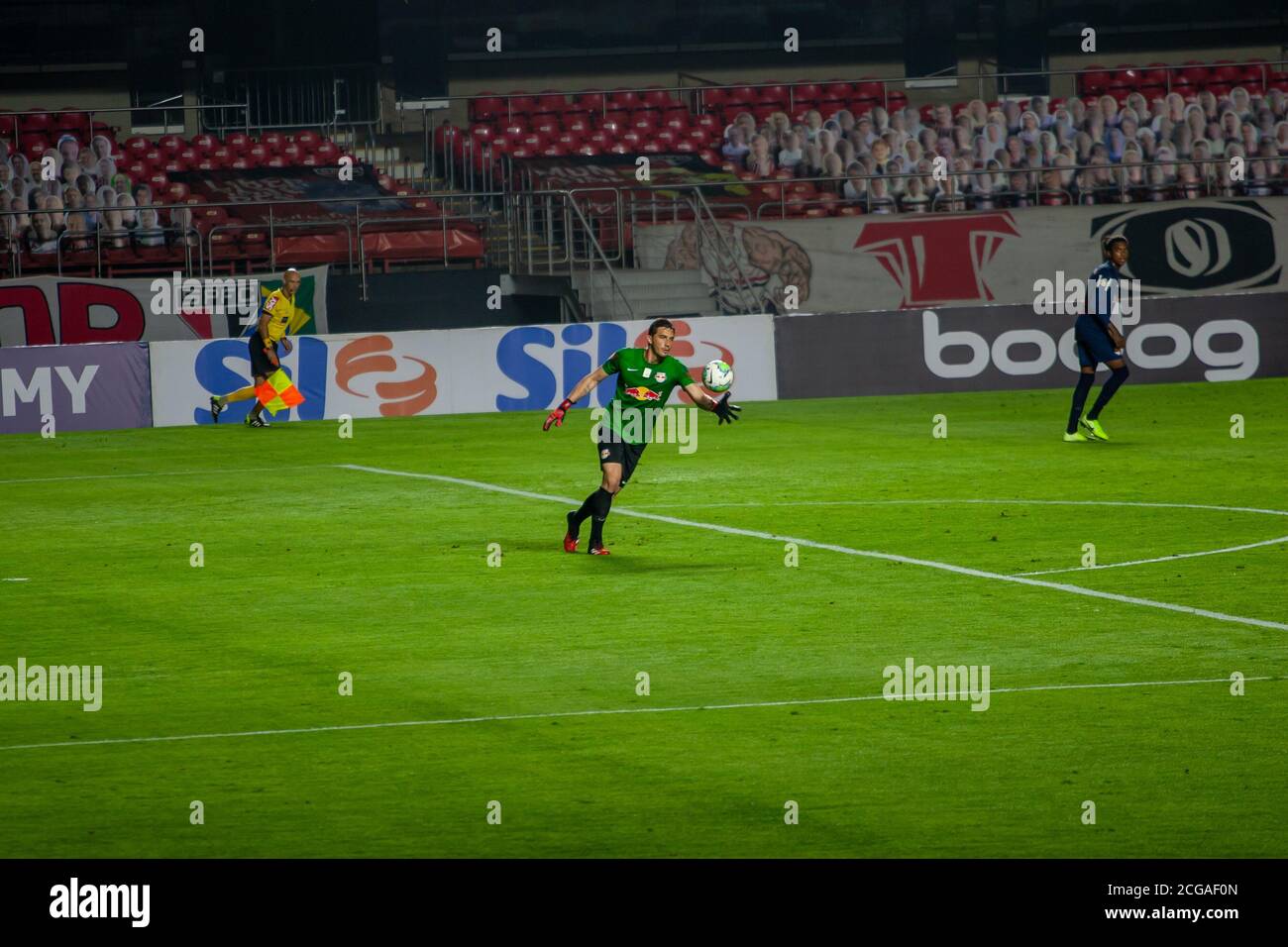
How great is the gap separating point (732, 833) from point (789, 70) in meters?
37.4

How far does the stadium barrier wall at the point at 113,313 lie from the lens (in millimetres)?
31547

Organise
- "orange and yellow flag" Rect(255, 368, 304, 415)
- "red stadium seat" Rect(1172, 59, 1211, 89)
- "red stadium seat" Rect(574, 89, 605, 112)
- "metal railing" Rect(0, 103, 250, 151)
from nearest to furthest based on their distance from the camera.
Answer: "orange and yellow flag" Rect(255, 368, 304, 415), "metal railing" Rect(0, 103, 250, 151), "red stadium seat" Rect(574, 89, 605, 112), "red stadium seat" Rect(1172, 59, 1211, 89)

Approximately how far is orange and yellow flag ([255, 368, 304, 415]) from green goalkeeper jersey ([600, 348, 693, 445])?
1294 cm

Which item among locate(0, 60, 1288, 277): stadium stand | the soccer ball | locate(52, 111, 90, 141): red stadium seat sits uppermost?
locate(52, 111, 90, 141): red stadium seat

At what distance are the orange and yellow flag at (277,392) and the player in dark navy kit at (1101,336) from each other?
1149 centimetres

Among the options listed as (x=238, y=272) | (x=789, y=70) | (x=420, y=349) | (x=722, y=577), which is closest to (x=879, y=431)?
(x=420, y=349)

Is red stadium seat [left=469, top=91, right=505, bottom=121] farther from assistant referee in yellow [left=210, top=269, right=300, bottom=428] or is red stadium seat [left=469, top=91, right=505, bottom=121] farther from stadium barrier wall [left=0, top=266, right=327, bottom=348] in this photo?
assistant referee in yellow [left=210, top=269, right=300, bottom=428]

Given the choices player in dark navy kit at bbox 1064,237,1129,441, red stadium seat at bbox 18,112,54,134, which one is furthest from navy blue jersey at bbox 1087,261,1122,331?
red stadium seat at bbox 18,112,54,134

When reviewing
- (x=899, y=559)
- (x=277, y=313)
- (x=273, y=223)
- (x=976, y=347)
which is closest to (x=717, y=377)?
(x=899, y=559)

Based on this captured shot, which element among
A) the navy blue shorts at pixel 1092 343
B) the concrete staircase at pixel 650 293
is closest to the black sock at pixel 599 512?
the navy blue shorts at pixel 1092 343

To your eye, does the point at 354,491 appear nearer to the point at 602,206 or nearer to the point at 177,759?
the point at 177,759

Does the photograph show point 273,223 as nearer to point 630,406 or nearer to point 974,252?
point 974,252

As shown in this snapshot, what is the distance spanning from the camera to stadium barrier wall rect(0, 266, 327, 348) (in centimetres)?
3155

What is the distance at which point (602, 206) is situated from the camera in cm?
3578
